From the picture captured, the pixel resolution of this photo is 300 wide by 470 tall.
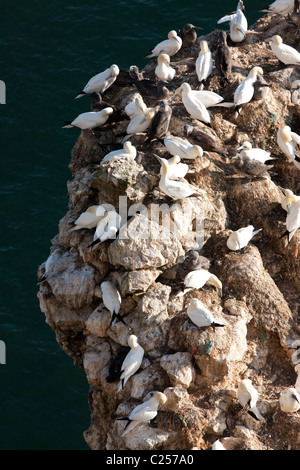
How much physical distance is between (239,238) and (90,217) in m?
3.21

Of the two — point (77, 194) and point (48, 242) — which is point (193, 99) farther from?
point (48, 242)

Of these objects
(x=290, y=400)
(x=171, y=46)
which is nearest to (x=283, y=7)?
(x=171, y=46)

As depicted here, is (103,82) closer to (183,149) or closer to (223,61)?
(223,61)

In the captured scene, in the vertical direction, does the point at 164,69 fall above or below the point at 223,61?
below

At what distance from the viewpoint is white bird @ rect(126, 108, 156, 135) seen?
59.4 feet

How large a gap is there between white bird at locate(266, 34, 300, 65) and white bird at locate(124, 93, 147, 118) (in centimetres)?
380

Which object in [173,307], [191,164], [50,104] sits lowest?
[50,104]

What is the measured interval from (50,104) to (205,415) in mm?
17446

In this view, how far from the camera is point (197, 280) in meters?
16.1

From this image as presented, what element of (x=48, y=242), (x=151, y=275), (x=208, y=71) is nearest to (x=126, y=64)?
(x=48, y=242)

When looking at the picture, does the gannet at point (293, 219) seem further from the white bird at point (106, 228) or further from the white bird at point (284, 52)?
the white bird at point (284, 52)

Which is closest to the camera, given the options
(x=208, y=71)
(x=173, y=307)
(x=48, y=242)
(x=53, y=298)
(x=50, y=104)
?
(x=173, y=307)

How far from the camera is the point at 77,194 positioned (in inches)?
713

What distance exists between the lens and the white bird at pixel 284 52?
20.3 m
